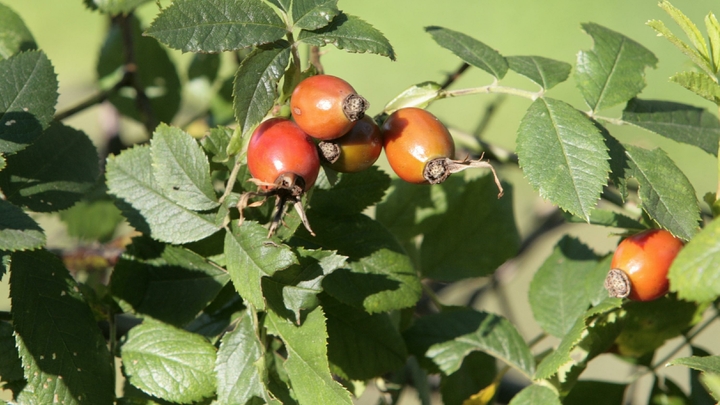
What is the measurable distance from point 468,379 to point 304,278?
765 millimetres

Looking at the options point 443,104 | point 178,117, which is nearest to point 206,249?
point 178,117

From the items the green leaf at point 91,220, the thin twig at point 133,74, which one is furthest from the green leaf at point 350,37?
the green leaf at point 91,220

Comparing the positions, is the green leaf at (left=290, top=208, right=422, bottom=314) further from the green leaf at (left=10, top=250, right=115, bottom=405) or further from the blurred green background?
the blurred green background

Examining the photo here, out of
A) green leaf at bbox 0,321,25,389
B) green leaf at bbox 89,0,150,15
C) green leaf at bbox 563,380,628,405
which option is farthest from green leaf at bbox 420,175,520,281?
green leaf at bbox 0,321,25,389

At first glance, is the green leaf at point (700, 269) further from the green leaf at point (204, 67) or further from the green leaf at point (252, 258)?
the green leaf at point (204, 67)

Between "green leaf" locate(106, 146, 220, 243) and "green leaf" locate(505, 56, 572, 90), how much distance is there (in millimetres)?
667

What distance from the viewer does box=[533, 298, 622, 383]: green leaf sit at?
121 centimetres

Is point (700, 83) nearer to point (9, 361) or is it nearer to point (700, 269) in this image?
point (700, 269)

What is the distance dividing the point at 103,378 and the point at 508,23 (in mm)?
6071

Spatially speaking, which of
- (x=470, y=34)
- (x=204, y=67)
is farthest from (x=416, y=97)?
(x=470, y=34)

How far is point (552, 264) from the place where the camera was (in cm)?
156

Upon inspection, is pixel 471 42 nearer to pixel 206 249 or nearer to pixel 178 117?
pixel 206 249

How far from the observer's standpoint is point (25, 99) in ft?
3.71

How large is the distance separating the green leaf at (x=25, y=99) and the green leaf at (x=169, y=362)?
393 mm
